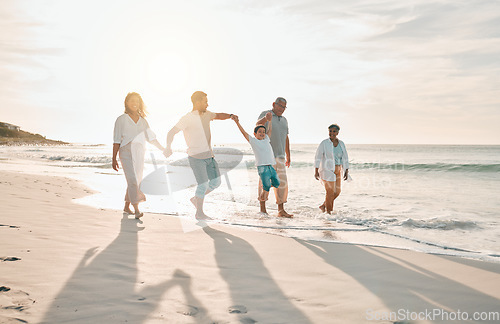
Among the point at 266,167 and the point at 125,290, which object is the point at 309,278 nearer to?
the point at 125,290

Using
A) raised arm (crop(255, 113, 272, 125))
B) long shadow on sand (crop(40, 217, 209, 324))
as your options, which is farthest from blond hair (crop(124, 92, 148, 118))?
long shadow on sand (crop(40, 217, 209, 324))

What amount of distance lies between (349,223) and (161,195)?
5721mm

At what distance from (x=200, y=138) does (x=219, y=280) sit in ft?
11.4

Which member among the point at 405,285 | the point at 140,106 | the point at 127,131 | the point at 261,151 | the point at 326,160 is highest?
the point at 140,106

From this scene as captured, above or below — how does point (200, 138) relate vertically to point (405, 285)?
above

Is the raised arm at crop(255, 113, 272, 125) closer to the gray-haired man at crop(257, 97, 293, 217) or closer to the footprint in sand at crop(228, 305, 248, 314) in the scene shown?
the gray-haired man at crop(257, 97, 293, 217)

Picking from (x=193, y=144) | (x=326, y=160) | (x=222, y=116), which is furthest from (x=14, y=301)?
(x=326, y=160)

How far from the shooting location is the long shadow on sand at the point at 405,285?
2.67 meters

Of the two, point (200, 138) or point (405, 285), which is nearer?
point (405, 285)

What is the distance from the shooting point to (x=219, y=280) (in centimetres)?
310

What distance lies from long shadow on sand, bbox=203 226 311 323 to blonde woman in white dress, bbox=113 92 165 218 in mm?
2570

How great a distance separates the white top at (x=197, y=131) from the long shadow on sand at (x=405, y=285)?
2.88 m

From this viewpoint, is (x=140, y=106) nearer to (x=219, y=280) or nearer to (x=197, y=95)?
(x=197, y=95)

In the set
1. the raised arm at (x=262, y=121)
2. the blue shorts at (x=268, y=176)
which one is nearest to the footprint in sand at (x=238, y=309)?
the blue shorts at (x=268, y=176)
